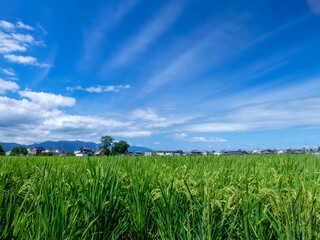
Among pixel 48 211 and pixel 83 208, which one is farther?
pixel 83 208

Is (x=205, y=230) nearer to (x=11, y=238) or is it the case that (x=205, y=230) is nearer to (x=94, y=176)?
(x=94, y=176)

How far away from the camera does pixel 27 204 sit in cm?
206

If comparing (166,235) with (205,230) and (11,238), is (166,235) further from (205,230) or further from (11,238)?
(11,238)

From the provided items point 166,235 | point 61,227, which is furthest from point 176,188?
point 61,227

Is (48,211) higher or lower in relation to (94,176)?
lower

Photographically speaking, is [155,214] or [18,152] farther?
[18,152]

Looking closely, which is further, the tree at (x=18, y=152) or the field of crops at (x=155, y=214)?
the tree at (x=18, y=152)

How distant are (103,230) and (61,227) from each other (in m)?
0.49

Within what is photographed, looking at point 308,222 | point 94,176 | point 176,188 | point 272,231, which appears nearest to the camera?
point 308,222

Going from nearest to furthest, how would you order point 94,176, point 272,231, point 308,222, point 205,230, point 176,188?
1. point 308,222
2. point 205,230
3. point 272,231
4. point 176,188
5. point 94,176

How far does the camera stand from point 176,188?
5.89 ft

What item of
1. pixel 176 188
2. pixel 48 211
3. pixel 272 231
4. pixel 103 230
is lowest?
pixel 103 230

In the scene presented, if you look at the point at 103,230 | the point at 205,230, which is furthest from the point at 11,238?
the point at 205,230

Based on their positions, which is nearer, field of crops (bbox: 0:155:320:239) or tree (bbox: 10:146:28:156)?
field of crops (bbox: 0:155:320:239)
